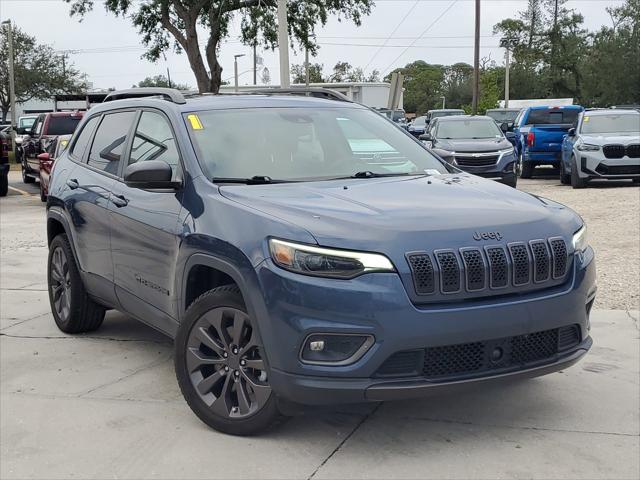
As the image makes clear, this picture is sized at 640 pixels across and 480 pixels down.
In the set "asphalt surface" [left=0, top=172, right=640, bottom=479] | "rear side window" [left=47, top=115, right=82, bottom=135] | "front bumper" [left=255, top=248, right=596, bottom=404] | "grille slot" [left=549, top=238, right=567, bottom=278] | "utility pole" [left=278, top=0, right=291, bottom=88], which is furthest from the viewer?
"rear side window" [left=47, top=115, right=82, bottom=135]

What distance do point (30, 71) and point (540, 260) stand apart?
61156mm

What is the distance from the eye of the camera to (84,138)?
21.1ft

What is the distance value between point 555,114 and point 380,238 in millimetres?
19583

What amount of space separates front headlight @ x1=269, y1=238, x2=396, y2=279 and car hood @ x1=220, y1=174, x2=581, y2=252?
0.04 meters

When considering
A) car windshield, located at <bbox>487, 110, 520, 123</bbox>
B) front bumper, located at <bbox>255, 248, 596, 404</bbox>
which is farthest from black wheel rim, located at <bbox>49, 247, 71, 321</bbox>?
car windshield, located at <bbox>487, 110, 520, 123</bbox>

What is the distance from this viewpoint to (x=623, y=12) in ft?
239

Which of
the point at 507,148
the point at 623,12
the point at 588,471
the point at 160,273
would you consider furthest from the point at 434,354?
the point at 623,12

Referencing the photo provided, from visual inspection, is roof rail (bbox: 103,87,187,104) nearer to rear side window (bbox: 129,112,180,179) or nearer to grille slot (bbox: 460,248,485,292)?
rear side window (bbox: 129,112,180,179)

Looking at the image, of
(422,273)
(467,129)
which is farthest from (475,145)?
(422,273)

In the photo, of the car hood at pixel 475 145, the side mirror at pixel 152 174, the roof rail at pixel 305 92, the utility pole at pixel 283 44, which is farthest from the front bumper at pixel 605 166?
the side mirror at pixel 152 174

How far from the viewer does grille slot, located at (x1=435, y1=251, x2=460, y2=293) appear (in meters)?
3.71

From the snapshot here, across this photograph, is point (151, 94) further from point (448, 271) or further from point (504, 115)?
point (504, 115)

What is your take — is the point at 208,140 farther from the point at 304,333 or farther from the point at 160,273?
the point at 304,333

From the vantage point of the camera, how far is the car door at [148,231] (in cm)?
469
